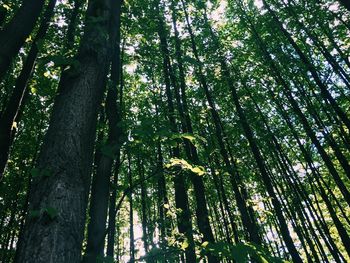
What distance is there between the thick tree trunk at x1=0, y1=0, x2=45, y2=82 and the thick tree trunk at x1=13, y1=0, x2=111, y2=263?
0.72 meters

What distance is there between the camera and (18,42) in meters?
2.73

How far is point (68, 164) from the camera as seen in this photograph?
1.87 metres

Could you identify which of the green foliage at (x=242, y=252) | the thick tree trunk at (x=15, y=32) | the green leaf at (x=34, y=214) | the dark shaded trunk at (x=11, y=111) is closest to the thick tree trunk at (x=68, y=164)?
the green leaf at (x=34, y=214)

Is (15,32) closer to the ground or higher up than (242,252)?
higher up

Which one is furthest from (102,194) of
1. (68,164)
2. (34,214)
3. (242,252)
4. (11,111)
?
(11,111)

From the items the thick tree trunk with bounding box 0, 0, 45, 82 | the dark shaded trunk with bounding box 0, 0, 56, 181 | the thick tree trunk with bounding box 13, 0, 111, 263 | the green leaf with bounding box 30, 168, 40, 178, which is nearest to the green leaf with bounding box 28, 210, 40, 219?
A: the thick tree trunk with bounding box 13, 0, 111, 263

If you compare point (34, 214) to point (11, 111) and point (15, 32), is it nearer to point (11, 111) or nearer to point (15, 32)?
point (15, 32)

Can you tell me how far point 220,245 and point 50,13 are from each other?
470 centimetres

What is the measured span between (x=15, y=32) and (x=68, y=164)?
1.63 metres

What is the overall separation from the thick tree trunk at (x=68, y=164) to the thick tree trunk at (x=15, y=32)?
72 cm

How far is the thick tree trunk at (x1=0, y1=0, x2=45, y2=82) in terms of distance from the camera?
2631 mm

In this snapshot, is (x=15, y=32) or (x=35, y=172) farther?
(x=15, y=32)

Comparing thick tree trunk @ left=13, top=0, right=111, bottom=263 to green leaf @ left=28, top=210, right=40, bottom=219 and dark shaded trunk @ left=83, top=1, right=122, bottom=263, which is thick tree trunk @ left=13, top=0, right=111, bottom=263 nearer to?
green leaf @ left=28, top=210, right=40, bottom=219

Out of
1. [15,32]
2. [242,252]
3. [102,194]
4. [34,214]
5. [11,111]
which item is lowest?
[242,252]
